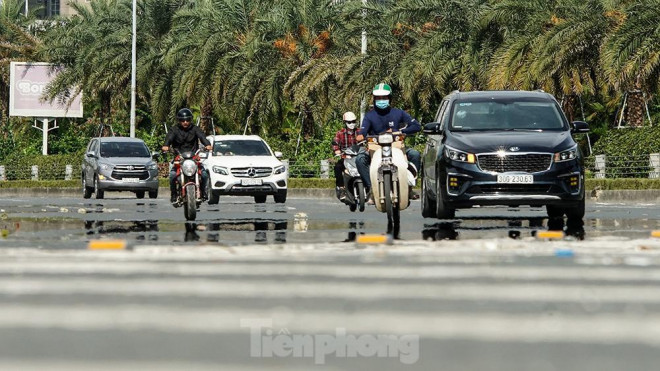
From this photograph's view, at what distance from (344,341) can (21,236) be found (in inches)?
359

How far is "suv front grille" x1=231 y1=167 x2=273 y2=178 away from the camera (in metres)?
30.2

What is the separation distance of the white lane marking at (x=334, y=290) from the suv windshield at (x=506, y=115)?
399 inches

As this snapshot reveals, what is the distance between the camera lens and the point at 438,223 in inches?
734

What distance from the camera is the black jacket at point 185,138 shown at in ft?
73.8

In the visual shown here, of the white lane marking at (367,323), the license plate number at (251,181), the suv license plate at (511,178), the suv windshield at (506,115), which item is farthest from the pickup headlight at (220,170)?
the white lane marking at (367,323)

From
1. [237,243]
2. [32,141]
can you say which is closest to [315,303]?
[237,243]

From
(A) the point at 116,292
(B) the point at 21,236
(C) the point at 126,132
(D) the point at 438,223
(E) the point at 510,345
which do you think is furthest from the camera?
(C) the point at 126,132

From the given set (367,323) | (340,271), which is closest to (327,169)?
(340,271)

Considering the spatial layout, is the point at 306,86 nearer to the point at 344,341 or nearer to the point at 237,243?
the point at 237,243

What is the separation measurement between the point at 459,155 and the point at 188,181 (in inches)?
204

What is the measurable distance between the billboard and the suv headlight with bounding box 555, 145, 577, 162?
5050 cm

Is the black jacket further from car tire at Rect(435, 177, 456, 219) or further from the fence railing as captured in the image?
the fence railing

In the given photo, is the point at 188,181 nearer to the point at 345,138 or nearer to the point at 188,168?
the point at 188,168

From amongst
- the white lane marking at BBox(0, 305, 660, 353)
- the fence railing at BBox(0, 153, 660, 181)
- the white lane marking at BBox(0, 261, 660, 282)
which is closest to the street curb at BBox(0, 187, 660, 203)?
the fence railing at BBox(0, 153, 660, 181)
